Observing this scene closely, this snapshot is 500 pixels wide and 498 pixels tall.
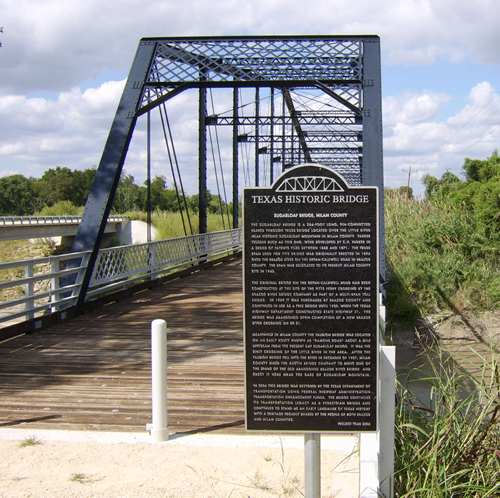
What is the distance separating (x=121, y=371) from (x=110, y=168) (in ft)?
18.4

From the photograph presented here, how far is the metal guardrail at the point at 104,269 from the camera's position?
392 inches

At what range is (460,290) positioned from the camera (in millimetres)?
16047

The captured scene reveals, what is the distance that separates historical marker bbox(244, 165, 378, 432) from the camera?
12.1 ft

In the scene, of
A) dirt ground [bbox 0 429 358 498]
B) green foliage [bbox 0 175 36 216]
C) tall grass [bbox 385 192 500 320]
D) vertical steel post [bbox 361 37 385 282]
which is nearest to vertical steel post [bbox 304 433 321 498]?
dirt ground [bbox 0 429 358 498]

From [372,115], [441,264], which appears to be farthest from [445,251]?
[372,115]

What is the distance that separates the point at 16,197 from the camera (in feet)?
352

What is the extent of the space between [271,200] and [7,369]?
16.9 feet

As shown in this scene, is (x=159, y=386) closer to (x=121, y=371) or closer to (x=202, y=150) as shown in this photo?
(x=121, y=371)

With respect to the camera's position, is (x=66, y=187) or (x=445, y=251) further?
(x=66, y=187)

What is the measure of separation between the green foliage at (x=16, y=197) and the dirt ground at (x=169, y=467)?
347 feet

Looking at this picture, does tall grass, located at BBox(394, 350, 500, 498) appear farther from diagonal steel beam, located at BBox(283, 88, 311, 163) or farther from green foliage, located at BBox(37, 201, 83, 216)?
green foliage, located at BBox(37, 201, 83, 216)

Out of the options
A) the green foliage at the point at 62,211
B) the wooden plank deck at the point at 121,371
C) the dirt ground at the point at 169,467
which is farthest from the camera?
the green foliage at the point at 62,211

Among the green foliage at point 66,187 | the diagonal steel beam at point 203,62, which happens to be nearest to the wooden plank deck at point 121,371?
the diagonal steel beam at point 203,62

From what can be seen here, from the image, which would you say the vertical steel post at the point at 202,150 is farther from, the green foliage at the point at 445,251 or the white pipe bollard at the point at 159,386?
the white pipe bollard at the point at 159,386
